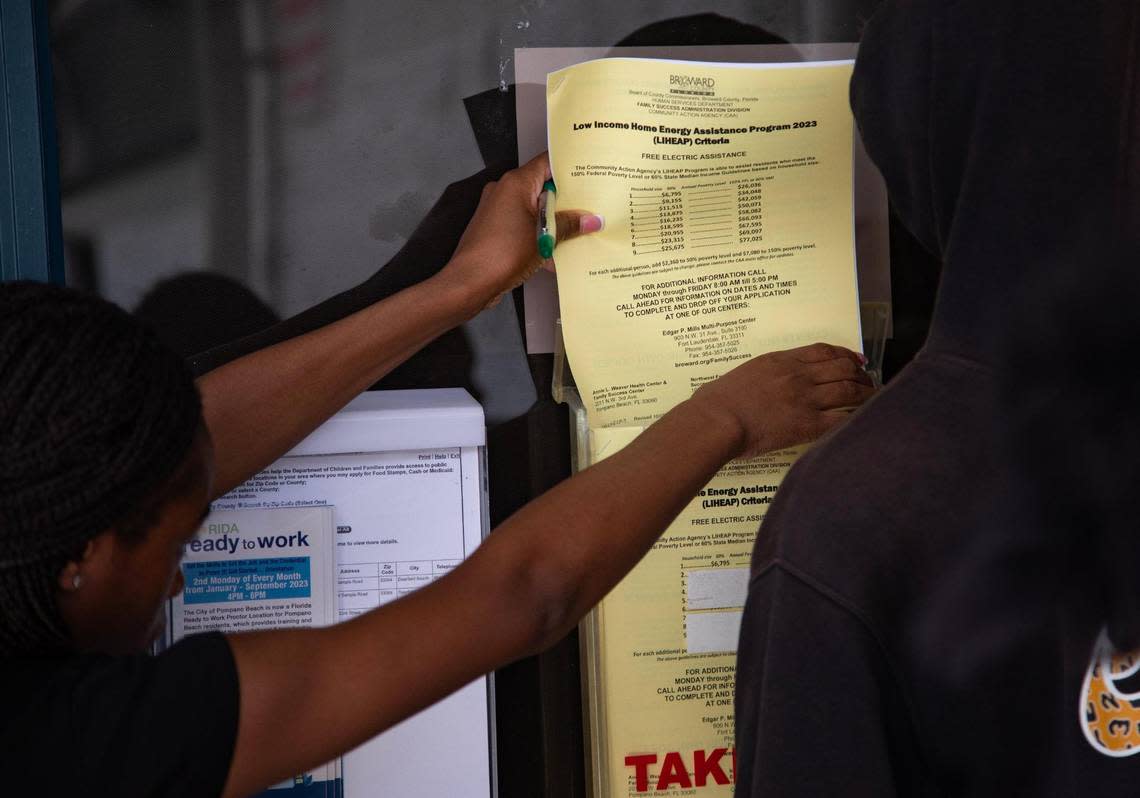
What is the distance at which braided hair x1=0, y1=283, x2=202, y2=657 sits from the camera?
0.67 m

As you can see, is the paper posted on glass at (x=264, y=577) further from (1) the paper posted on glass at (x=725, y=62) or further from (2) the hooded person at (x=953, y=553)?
(2) the hooded person at (x=953, y=553)

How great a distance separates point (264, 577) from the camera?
109 cm

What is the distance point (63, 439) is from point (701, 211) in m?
0.63

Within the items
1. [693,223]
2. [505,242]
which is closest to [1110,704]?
[693,223]

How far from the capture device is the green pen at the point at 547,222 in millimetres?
1063

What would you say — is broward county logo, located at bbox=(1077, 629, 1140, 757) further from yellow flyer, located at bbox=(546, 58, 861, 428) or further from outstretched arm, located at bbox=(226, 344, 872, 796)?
yellow flyer, located at bbox=(546, 58, 861, 428)

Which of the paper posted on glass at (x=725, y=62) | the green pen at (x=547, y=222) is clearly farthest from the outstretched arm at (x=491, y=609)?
the paper posted on glass at (x=725, y=62)

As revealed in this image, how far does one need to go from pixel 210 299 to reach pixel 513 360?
340mm

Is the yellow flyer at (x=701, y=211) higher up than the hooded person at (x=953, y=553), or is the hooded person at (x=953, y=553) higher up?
the yellow flyer at (x=701, y=211)

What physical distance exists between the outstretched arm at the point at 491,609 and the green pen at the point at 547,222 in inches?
9.0

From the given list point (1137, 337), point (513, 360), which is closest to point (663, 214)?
point (513, 360)

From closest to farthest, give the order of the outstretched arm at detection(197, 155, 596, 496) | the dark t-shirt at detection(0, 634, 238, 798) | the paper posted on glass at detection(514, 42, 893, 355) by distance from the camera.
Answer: the dark t-shirt at detection(0, 634, 238, 798), the outstretched arm at detection(197, 155, 596, 496), the paper posted on glass at detection(514, 42, 893, 355)

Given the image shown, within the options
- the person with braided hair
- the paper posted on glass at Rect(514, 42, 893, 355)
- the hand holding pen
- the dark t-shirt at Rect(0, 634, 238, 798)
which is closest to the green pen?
the hand holding pen

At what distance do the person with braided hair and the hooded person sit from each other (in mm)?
158
